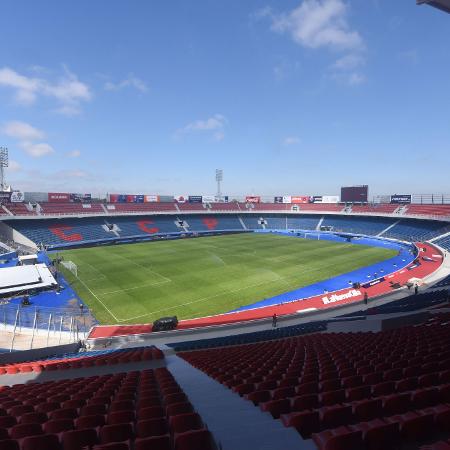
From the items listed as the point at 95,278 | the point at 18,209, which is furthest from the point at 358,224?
the point at 18,209

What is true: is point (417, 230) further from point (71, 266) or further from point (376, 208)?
point (71, 266)

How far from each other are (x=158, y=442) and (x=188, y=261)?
41933mm

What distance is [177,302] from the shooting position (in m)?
28.3

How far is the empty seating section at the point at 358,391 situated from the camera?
10.7 ft

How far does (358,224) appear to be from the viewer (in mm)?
78625

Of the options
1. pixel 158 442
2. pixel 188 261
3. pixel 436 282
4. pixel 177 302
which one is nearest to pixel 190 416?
pixel 158 442

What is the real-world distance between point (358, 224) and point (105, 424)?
82379 millimetres

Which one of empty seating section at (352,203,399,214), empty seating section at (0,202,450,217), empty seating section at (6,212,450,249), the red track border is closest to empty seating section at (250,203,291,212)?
empty seating section at (0,202,450,217)

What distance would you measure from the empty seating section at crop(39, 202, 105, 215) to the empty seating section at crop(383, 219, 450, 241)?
66.8 m

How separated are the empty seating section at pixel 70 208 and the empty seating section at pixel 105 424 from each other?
2684 inches

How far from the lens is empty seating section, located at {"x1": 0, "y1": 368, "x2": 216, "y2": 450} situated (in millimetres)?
3398

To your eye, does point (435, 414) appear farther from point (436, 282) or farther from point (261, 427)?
point (436, 282)

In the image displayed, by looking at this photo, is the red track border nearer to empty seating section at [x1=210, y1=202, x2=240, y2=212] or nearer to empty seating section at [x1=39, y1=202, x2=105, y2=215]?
empty seating section at [x1=39, y1=202, x2=105, y2=215]

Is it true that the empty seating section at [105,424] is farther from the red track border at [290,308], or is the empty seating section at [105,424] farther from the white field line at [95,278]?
the white field line at [95,278]
